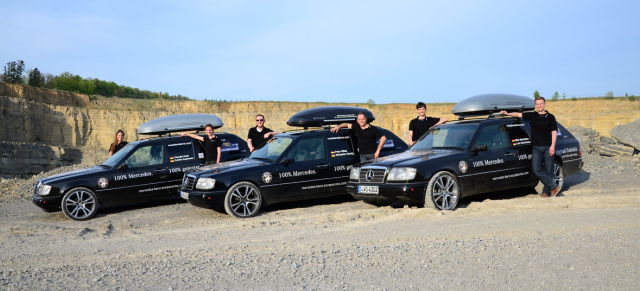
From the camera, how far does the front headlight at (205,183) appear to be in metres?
9.27

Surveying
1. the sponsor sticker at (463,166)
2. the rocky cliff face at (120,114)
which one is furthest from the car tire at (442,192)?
the rocky cliff face at (120,114)

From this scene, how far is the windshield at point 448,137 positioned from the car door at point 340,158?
1256 mm

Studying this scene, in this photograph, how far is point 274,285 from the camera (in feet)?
15.4

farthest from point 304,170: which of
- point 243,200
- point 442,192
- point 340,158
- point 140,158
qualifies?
point 140,158

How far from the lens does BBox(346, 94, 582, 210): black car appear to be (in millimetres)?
8648

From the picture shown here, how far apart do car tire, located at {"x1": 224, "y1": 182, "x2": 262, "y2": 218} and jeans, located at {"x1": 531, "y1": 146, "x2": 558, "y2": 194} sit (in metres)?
4.96

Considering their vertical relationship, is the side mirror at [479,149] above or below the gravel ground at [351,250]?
above

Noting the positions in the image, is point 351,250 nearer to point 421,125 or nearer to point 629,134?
point 421,125

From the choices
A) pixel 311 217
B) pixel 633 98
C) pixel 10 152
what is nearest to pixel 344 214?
pixel 311 217

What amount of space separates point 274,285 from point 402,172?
172 inches

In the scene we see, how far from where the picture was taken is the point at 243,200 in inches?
373

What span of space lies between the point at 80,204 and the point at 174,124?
113 inches

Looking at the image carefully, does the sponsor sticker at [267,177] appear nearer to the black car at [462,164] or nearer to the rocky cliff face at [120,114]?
the black car at [462,164]

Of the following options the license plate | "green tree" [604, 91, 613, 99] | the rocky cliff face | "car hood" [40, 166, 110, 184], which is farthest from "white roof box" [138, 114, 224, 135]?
"green tree" [604, 91, 613, 99]
